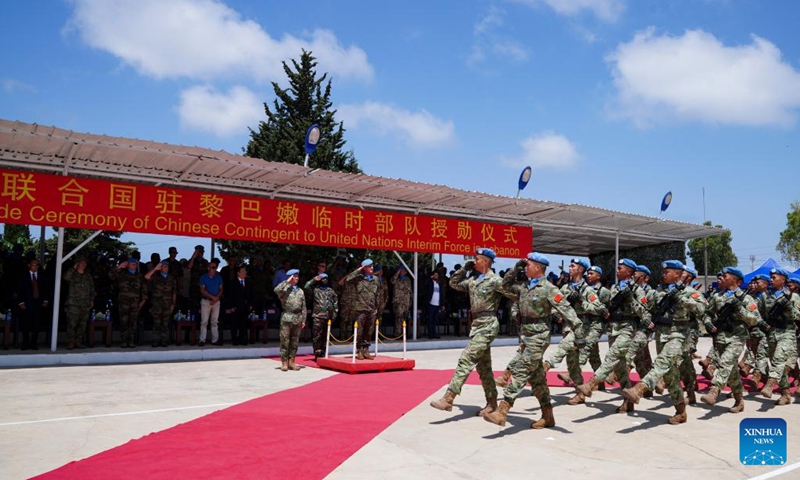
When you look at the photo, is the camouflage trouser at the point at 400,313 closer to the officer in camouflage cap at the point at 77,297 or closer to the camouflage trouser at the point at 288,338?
the camouflage trouser at the point at 288,338

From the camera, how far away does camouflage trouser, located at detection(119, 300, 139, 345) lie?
39.7ft

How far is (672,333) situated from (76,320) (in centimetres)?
1005

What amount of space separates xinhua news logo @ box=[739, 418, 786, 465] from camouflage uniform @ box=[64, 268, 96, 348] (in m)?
10.6

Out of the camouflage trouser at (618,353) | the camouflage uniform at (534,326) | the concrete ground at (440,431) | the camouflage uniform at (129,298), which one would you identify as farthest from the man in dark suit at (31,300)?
the camouflage trouser at (618,353)

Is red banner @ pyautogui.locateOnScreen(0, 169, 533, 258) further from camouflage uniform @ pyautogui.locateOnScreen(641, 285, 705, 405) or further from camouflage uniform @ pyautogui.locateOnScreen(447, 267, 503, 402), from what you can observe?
camouflage uniform @ pyautogui.locateOnScreen(641, 285, 705, 405)

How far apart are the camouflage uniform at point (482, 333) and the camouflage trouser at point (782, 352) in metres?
4.87

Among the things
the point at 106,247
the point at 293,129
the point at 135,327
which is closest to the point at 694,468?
the point at 135,327

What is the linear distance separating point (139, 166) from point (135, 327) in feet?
10.3

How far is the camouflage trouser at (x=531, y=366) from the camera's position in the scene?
6.59 metres

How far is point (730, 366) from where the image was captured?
8.18 metres

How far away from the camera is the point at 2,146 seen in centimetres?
1079

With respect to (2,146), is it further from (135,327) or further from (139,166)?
(135,327)

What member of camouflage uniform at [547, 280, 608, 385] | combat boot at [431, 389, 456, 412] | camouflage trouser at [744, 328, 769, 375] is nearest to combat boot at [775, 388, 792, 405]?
camouflage trouser at [744, 328, 769, 375]

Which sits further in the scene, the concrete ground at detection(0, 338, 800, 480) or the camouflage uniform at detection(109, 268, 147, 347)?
the camouflage uniform at detection(109, 268, 147, 347)
